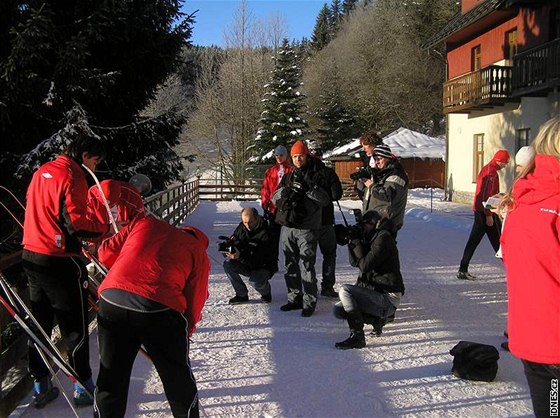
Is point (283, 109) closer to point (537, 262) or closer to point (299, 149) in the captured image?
point (299, 149)

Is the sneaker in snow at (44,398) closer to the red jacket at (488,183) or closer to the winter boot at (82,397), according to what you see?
the winter boot at (82,397)

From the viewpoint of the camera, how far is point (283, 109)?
39688mm

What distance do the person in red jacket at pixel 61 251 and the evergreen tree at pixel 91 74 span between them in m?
4.75

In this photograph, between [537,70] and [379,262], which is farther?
[537,70]

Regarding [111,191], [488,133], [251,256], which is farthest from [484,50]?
[111,191]

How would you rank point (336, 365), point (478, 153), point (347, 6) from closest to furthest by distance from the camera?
point (336, 365), point (478, 153), point (347, 6)

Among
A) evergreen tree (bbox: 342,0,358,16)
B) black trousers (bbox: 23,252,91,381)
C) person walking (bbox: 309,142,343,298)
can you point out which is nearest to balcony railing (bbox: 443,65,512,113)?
person walking (bbox: 309,142,343,298)

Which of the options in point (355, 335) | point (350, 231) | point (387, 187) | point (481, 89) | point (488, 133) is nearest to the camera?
point (355, 335)

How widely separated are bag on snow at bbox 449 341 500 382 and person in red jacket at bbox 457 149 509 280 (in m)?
3.38

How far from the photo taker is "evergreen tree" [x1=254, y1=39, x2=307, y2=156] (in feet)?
130

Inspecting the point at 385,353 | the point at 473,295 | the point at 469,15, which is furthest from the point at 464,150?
the point at 385,353

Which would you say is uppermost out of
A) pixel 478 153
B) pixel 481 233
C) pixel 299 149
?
pixel 478 153

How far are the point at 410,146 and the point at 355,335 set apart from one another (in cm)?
3136

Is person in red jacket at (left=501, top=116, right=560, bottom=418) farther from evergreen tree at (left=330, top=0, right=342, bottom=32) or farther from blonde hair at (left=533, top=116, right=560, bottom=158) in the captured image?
evergreen tree at (left=330, top=0, right=342, bottom=32)
